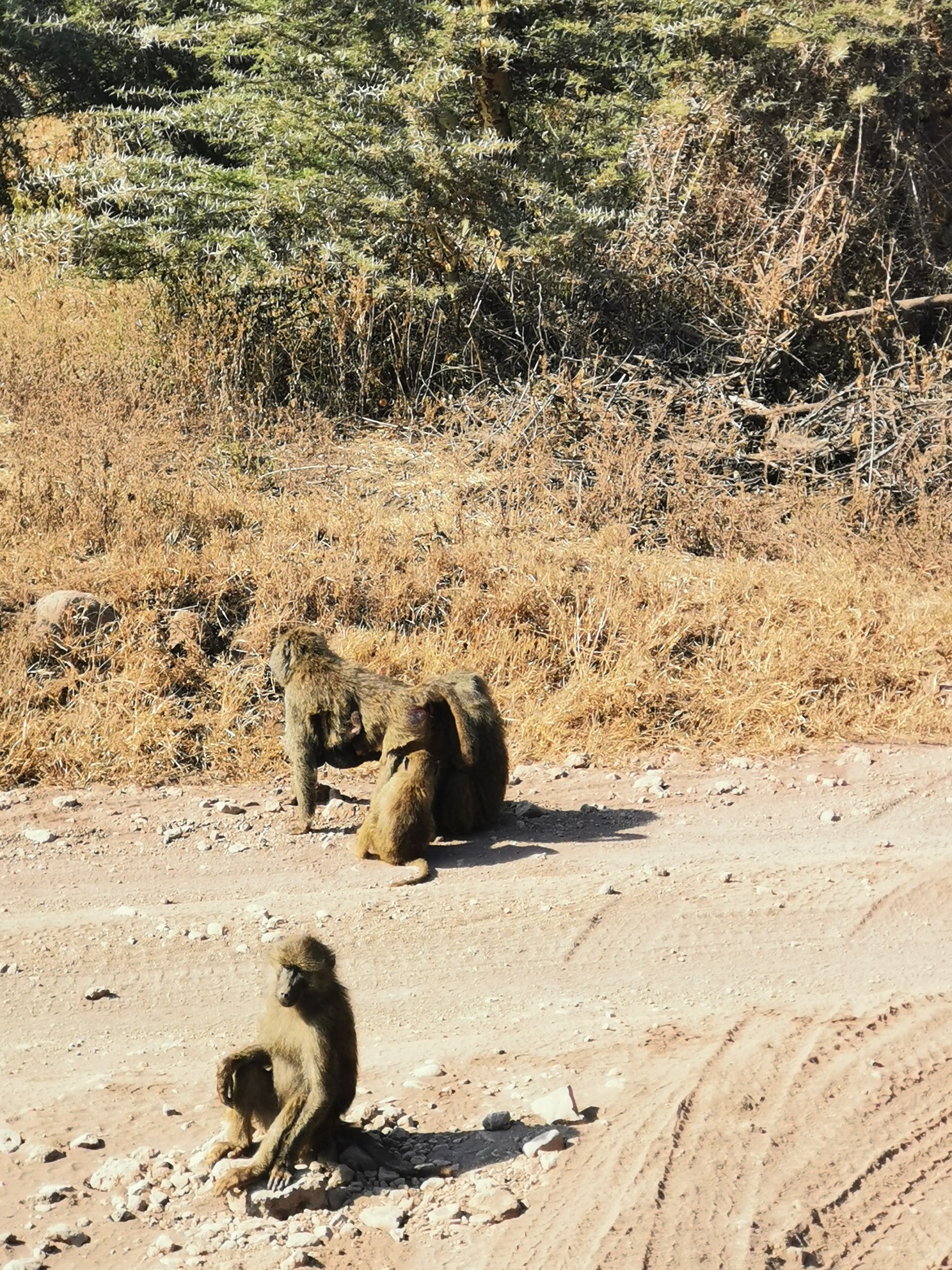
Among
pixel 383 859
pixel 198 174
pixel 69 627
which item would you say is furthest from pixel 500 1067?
pixel 198 174

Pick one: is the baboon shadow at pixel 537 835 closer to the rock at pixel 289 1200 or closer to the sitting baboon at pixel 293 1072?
the sitting baboon at pixel 293 1072

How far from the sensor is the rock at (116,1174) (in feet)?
14.4

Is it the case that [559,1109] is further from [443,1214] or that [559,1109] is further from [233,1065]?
[233,1065]

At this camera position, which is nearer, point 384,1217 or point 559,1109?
point 384,1217

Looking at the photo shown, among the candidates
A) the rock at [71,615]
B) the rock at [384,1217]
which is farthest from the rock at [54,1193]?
the rock at [71,615]

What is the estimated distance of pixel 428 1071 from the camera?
5.05 metres

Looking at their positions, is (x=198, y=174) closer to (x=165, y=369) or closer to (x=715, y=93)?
(x=165, y=369)

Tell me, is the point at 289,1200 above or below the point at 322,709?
below

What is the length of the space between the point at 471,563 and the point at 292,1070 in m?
5.86

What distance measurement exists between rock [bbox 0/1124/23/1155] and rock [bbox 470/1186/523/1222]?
1.53 meters

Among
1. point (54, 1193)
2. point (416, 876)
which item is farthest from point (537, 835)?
point (54, 1193)

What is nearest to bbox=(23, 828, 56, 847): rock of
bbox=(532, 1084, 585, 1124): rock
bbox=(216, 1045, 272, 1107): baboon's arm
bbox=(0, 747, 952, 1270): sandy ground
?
bbox=(0, 747, 952, 1270): sandy ground

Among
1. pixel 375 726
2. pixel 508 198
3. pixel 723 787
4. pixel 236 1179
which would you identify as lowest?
pixel 723 787

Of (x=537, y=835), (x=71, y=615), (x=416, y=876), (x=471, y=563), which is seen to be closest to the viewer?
(x=416, y=876)
